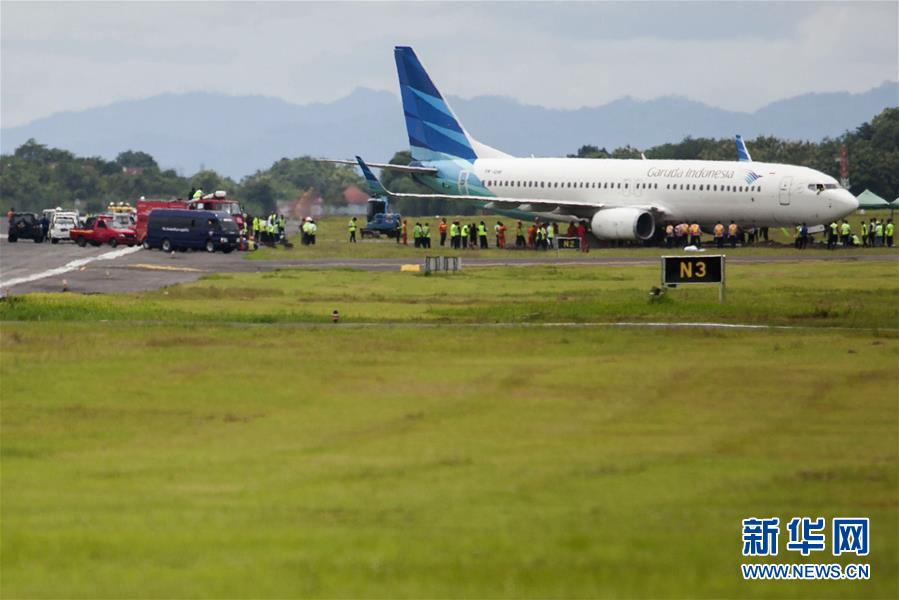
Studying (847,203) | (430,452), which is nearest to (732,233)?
(847,203)

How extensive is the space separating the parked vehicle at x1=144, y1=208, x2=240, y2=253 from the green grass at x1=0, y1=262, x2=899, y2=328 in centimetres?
2225

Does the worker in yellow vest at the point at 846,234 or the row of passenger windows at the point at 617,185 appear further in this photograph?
the worker in yellow vest at the point at 846,234

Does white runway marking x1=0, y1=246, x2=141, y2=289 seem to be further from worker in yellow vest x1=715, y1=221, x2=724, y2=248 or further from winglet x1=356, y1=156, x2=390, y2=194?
worker in yellow vest x1=715, y1=221, x2=724, y2=248

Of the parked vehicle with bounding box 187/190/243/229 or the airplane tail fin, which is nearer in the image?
the parked vehicle with bounding box 187/190/243/229

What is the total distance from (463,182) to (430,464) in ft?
260

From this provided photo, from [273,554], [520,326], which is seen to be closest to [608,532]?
[273,554]

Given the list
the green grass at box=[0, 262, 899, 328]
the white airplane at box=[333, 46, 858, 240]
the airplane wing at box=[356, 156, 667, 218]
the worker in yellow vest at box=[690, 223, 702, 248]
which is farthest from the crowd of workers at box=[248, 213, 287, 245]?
the green grass at box=[0, 262, 899, 328]

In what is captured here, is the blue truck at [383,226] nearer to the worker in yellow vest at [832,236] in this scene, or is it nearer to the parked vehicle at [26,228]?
the parked vehicle at [26,228]

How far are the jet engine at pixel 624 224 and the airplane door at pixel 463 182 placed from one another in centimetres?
1102

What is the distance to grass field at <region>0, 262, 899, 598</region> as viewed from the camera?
618 inches

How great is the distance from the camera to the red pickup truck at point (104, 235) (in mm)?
101875

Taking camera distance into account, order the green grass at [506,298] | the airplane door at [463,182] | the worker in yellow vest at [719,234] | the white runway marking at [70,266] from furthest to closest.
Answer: the airplane door at [463,182]
the worker in yellow vest at [719,234]
the white runway marking at [70,266]
the green grass at [506,298]

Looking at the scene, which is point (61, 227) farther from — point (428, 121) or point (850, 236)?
point (850, 236)

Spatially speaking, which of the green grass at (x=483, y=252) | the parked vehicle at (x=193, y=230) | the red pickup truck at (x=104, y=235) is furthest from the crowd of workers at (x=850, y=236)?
the red pickup truck at (x=104, y=235)
